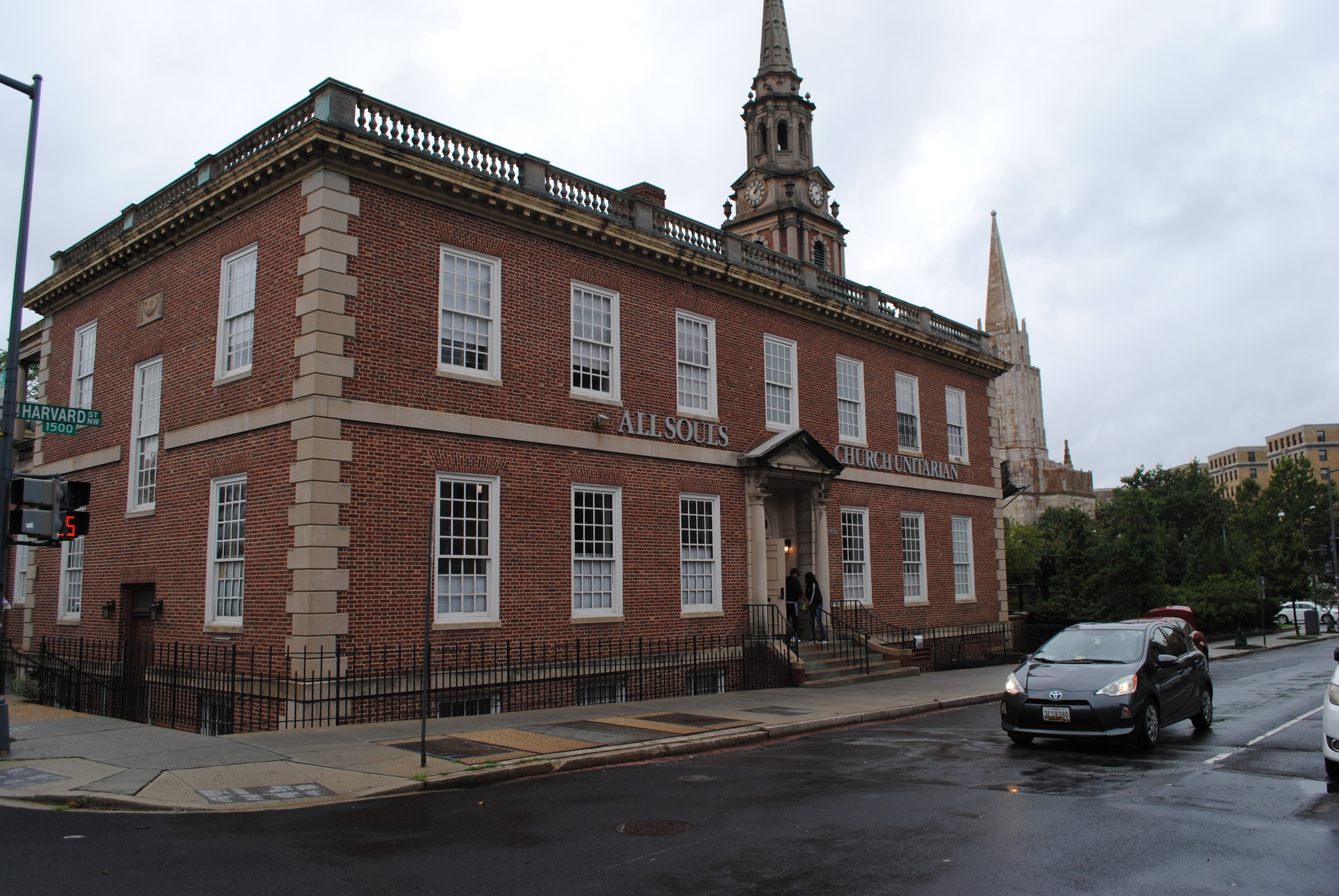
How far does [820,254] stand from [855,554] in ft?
101

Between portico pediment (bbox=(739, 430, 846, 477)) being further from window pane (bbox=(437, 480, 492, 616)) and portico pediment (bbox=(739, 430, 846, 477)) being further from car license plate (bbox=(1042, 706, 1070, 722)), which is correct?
car license plate (bbox=(1042, 706, 1070, 722))

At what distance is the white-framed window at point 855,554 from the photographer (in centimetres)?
2398

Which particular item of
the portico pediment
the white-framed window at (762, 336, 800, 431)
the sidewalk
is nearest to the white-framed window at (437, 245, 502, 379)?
the sidewalk

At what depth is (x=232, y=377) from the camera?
16.4 metres

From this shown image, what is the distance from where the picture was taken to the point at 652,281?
66.3 feet

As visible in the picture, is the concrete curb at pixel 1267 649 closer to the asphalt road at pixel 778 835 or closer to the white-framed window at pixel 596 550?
the white-framed window at pixel 596 550

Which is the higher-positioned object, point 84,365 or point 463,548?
point 84,365

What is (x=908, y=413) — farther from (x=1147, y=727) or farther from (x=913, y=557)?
(x=1147, y=727)

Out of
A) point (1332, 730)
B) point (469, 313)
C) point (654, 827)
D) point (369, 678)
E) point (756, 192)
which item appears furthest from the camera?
point (756, 192)

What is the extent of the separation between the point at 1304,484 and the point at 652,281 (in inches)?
3782

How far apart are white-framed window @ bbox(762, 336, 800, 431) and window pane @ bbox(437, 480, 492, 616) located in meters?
8.54

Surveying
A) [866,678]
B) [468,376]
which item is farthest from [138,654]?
[866,678]

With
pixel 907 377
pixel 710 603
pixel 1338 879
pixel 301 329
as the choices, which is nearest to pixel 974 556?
pixel 907 377

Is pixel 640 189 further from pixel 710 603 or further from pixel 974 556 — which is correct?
pixel 974 556
